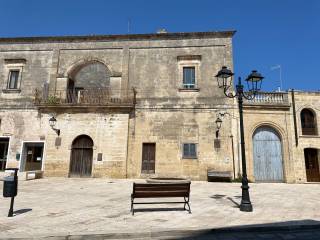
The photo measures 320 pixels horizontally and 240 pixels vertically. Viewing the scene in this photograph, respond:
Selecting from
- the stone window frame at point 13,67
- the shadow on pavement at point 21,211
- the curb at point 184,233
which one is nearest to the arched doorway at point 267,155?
the curb at point 184,233

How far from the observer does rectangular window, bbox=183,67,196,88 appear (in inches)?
658

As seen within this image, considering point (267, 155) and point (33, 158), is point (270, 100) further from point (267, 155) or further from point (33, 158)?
point (33, 158)

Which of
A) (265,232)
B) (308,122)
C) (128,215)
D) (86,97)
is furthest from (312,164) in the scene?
(86,97)

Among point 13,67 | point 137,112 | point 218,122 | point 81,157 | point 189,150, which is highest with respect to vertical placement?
point 13,67

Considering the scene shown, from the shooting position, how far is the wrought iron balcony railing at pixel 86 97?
1636cm

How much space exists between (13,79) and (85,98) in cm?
532

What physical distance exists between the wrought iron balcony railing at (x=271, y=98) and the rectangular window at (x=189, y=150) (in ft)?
14.7

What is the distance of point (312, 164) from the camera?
1658cm

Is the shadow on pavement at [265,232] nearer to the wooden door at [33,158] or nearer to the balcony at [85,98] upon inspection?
the balcony at [85,98]

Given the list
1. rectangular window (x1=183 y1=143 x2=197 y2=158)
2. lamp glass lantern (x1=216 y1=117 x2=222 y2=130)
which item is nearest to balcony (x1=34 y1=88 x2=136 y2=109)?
rectangular window (x1=183 y1=143 x2=197 y2=158)

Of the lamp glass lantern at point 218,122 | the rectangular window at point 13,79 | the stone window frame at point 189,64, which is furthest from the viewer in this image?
the rectangular window at point 13,79

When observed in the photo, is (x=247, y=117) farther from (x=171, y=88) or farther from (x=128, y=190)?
(x=128, y=190)

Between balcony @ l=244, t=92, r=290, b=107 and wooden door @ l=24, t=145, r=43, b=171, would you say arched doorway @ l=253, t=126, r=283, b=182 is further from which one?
wooden door @ l=24, t=145, r=43, b=171

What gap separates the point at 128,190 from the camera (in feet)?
37.1
